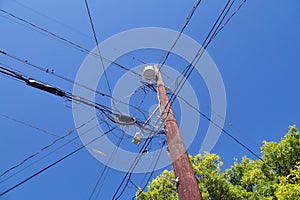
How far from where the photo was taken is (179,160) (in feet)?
12.1

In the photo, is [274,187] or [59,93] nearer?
[59,93]

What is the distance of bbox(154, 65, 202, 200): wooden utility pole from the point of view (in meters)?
3.21

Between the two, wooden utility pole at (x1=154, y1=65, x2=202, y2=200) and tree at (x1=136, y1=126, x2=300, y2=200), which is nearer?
wooden utility pole at (x1=154, y1=65, x2=202, y2=200)

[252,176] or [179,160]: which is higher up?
[252,176]

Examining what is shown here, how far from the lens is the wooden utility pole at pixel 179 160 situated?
3.21 meters

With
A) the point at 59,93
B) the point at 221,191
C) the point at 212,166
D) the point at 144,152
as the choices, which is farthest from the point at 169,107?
the point at 212,166

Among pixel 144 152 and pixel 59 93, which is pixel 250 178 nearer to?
pixel 144 152

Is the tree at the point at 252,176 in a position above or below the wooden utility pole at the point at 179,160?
above

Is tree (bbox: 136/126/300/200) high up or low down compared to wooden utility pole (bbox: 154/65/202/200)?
up

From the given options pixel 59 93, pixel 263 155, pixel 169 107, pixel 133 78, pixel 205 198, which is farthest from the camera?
pixel 263 155

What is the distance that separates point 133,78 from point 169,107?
2.20 metres

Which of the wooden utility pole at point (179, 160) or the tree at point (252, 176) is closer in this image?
the wooden utility pole at point (179, 160)

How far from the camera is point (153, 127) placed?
4980 mm

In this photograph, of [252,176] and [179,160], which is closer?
[179,160]
